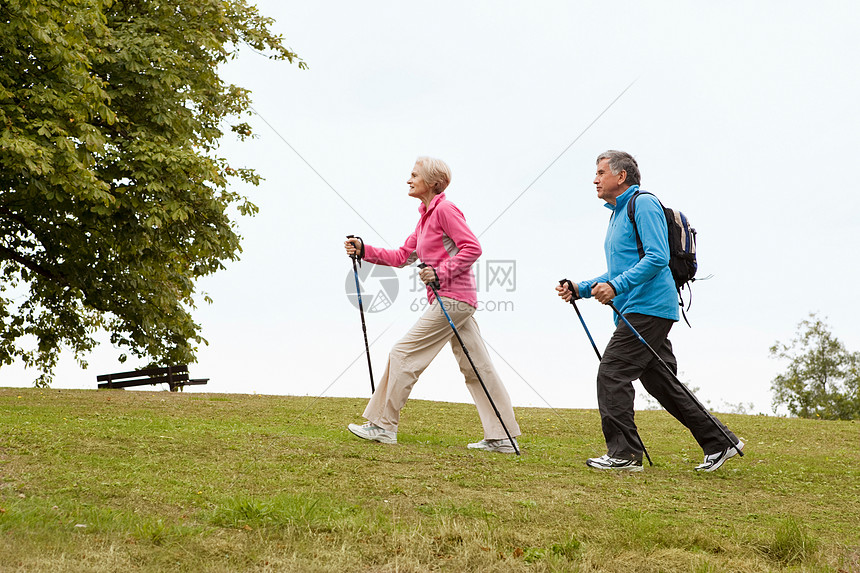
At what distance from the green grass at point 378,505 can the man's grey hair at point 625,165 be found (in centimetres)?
261

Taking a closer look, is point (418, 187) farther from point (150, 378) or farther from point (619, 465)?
point (150, 378)

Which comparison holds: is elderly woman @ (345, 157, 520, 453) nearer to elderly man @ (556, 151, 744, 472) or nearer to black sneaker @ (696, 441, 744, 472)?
elderly man @ (556, 151, 744, 472)

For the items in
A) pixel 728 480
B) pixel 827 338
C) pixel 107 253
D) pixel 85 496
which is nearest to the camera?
pixel 85 496

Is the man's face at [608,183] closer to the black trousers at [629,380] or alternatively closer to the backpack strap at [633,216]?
the backpack strap at [633,216]

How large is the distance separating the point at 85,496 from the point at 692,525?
386 cm

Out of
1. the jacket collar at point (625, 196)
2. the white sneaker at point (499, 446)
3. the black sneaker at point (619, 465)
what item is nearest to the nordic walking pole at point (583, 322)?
the black sneaker at point (619, 465)

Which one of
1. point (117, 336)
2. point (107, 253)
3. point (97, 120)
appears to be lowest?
point (117, 336)

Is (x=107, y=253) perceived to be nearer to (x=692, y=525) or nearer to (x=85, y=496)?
(x=85, y=496)

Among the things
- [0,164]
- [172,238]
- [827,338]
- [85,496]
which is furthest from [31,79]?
[827,338]

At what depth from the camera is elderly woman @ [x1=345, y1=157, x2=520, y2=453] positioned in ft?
23.4

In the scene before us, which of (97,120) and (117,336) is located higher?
(97,120)

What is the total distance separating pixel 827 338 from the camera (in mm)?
37312

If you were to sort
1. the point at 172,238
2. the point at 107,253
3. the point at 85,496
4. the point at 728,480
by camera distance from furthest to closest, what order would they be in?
the point at 107,253, the point at 172,238, the point at 728,480, the point at 85,496

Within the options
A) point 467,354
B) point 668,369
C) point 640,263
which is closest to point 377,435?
point 467,354
